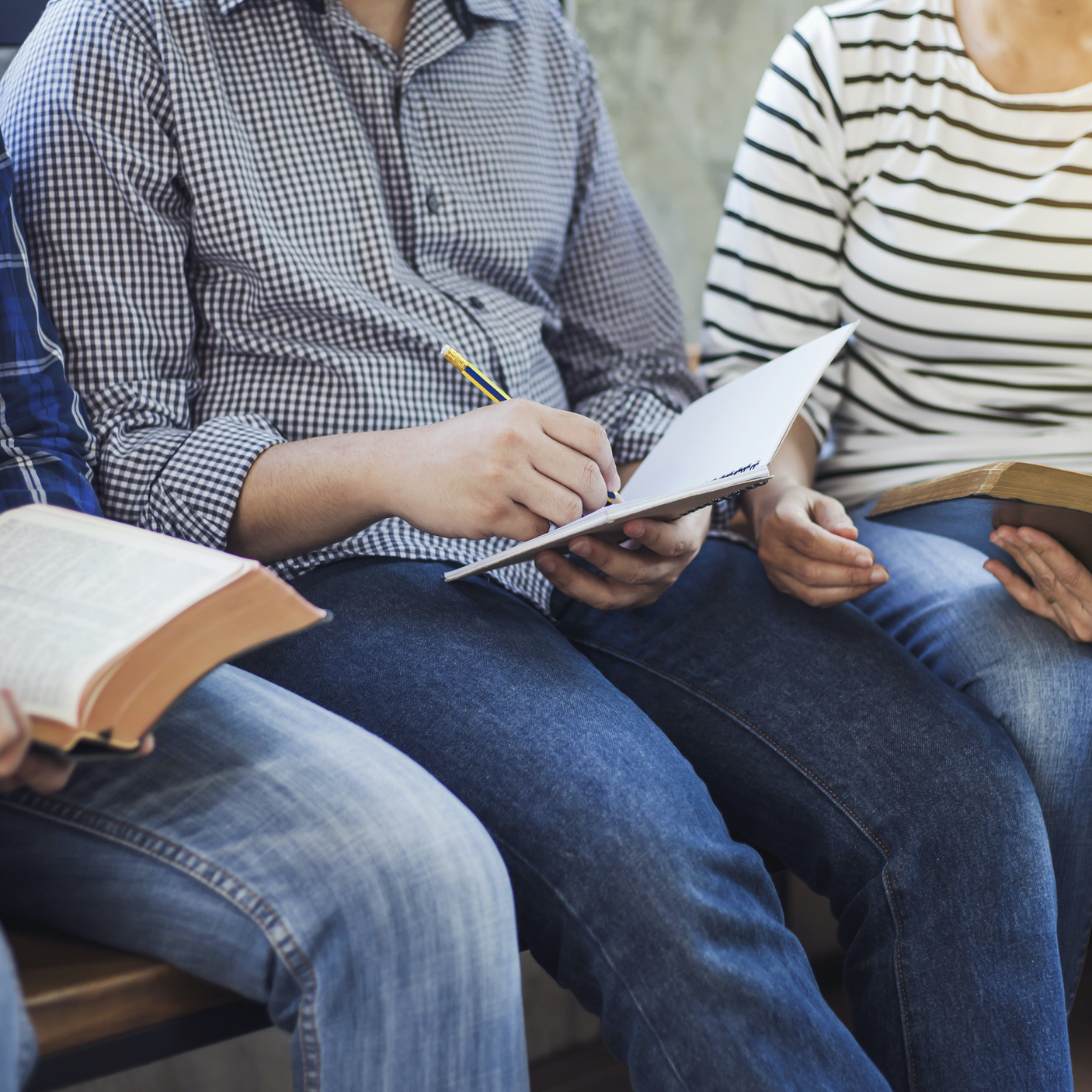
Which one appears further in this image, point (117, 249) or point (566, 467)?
point (117, 249)

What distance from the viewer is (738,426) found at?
0.72 m

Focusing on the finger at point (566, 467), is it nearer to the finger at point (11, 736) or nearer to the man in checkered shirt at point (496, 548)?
the man in checkered shirt at point (496, 548)

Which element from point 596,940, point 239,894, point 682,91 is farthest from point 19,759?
point 682,91

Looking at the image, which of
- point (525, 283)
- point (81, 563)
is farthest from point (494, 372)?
point (81, 563)

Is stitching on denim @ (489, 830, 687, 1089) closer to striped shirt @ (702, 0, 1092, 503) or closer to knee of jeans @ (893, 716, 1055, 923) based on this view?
knee of jeans @ (893, 716, 1055, 923)

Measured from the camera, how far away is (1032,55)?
1.00 metres

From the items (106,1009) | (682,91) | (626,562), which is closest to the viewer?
(106,1009)

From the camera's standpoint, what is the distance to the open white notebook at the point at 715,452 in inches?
23.9

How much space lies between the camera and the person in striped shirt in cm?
96

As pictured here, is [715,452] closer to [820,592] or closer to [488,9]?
[820,592]

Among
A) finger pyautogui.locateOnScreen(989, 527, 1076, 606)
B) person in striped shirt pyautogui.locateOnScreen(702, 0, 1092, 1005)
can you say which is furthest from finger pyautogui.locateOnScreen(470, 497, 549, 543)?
finger pyautogui.locateOnScreen(989, 527, 1076, 606)

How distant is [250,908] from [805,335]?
80 cm

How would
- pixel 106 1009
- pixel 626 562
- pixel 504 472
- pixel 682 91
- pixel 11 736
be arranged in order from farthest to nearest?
pixel 682 91
pixel 626 562
pixel 504 472
pixel 106 1009
pixel 11 736

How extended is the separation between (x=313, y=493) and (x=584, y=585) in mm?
213
